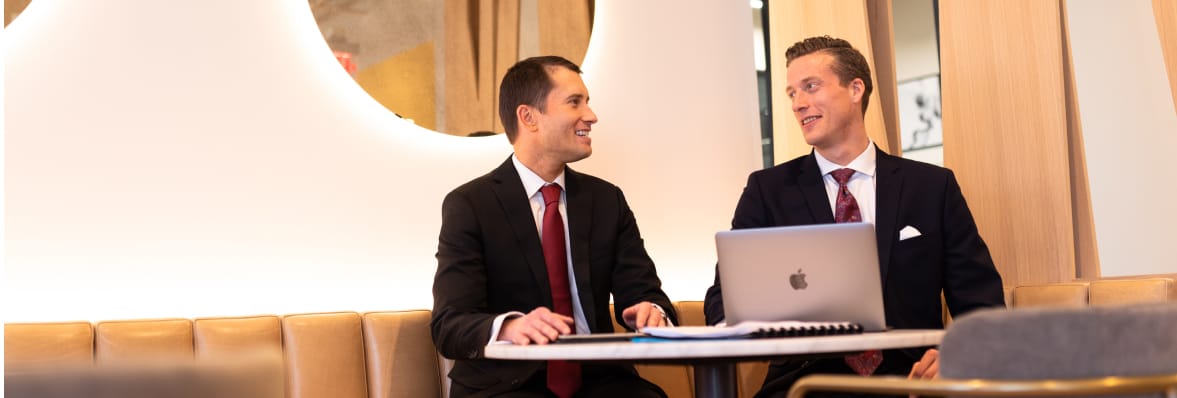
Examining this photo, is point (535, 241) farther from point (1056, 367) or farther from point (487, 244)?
point (1056, 367)

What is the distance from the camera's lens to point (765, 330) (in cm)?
185

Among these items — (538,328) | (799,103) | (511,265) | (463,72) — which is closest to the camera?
(538,328)

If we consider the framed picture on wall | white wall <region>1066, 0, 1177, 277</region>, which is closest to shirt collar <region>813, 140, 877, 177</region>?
the framed picture on wall

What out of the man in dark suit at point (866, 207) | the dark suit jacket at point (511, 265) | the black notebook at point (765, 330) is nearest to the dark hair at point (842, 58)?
the man in dark suit at point (866, 207)

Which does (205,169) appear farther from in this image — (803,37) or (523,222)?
(803,37)

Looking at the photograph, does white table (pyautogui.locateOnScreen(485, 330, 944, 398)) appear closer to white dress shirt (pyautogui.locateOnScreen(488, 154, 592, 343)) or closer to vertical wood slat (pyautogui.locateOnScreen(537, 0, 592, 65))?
white dress shirt (pyautogui.locateOnScreen(488, 154, 592, 343))

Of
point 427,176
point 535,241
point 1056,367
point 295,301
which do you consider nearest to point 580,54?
point 427,176

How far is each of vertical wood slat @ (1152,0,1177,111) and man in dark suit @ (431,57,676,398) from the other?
4.93ft

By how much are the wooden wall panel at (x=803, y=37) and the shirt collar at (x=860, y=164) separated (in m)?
0.61

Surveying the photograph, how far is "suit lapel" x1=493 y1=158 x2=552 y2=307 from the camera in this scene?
2779 millimetres

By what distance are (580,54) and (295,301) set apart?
52.9 inches

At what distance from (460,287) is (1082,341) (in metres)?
1.63

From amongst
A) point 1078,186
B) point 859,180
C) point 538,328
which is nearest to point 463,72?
point 859,180

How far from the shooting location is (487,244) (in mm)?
2777
